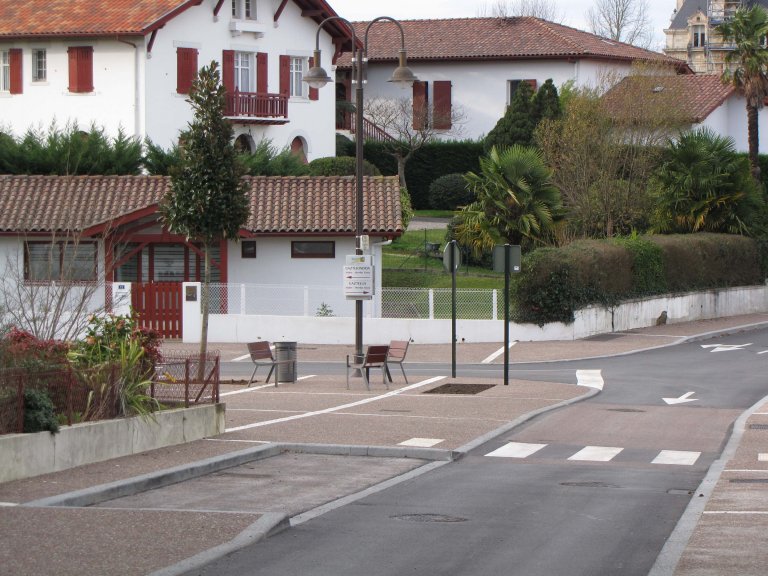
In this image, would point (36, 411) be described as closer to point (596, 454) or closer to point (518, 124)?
point (596, 454)

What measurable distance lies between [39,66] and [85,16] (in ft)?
8.97

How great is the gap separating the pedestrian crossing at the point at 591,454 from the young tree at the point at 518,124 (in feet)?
110

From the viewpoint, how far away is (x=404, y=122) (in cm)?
6191

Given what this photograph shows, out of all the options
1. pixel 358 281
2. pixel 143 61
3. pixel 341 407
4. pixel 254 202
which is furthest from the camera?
pixel 143 61

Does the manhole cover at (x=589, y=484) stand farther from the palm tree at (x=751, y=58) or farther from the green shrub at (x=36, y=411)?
the palm tree at (x=751, y=58)

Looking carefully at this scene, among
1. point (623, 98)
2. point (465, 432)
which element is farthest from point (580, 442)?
point (623, 98)

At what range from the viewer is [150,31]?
A: 1859 inches

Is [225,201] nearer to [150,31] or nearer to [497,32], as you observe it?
[150,31]

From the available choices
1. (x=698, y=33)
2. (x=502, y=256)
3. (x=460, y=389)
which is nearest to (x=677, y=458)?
(x=460, y=389)

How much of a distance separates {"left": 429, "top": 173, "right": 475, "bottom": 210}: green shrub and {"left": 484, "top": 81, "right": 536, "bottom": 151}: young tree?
5679 millimetres

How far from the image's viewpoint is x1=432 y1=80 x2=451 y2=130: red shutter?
63438mm

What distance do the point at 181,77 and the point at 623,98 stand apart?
53.0 ft

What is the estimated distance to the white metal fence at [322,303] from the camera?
34719 mm

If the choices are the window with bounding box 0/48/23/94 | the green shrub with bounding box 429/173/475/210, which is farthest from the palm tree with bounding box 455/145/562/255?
the window with bounding box 0/48/23/94
